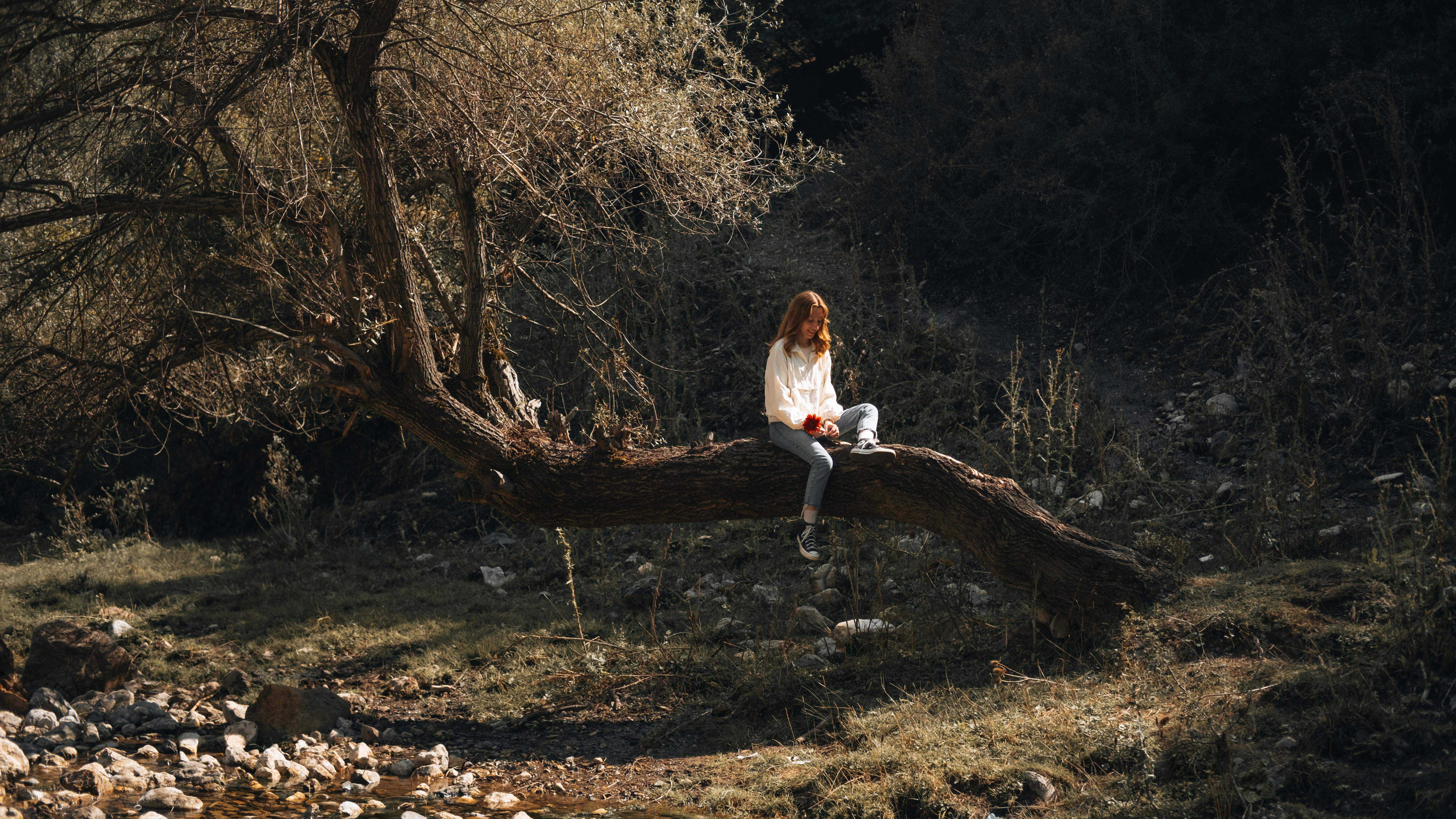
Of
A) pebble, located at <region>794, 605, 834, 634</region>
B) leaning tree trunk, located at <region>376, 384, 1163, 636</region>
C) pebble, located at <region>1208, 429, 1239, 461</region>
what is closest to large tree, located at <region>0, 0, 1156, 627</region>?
leaning tree trunk, located at <region>376, 384, 1163, 636</region>

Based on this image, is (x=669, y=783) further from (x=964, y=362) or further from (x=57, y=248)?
(x=964, y=362)

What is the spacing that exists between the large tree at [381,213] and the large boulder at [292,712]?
1.53 metres

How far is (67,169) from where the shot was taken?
24.2ft

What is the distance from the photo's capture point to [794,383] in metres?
6.23

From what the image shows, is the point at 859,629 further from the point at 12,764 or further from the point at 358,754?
the point at 12,764

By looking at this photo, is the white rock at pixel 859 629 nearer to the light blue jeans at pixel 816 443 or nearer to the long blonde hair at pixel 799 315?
the light blue jeans at pixel 816 443

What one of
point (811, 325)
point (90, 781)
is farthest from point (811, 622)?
point (90, 781)

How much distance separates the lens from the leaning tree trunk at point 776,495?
6.05 meters

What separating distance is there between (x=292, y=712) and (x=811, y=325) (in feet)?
12.2

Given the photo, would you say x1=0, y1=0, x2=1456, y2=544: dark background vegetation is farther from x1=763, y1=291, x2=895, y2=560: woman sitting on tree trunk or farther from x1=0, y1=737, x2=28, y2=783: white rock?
x1=763, y1=291, x2=895, y2=560: woman sitting on tree trunk

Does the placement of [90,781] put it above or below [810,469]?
below

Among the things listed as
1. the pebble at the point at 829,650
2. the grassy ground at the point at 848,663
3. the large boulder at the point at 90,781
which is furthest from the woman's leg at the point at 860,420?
the large boulder at the point at 90,781

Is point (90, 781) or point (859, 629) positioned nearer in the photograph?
point (90, 781)

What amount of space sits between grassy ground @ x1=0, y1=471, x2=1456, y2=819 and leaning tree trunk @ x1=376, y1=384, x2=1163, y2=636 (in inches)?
12.6
